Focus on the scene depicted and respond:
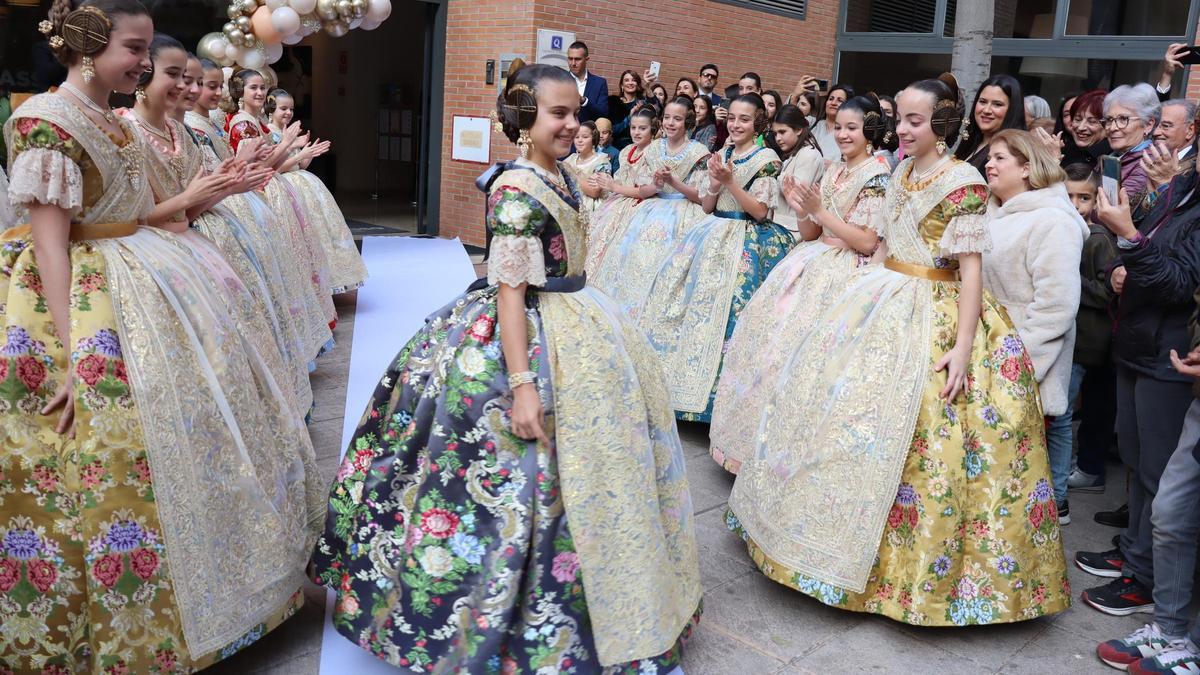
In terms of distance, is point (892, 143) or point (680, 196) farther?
point (680, 196)

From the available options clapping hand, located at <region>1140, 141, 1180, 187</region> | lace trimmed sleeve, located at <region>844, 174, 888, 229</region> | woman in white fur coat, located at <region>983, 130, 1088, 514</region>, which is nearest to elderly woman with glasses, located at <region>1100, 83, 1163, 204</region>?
woman in white fur coat, located at <region>983, 130, 1088, 514</region>

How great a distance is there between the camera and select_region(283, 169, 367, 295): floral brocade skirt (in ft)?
21.7

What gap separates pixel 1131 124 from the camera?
4566 millimetres

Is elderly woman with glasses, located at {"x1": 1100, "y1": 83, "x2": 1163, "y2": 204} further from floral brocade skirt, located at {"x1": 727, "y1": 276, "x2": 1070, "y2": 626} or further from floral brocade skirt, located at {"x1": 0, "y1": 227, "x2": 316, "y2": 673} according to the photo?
floral brocade skirt, located at {"x1": 0, "y1": 227, "x2": 316, "y2": 673}

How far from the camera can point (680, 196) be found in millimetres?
5664

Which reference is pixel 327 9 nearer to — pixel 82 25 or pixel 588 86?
pixel 588 86

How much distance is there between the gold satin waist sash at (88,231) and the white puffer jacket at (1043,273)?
3160 mm

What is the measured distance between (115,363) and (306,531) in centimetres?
78

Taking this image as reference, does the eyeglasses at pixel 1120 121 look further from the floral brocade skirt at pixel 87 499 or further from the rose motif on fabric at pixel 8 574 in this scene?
the rose motif on fabric at pixel 8 574

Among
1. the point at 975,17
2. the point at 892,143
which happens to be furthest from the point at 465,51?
the point at 892,143

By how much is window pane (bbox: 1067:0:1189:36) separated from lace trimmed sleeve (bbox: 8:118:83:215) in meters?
10.0

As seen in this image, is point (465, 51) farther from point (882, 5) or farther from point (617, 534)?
point (617, 534)

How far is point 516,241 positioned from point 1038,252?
2310mm

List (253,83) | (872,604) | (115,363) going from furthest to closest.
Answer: (253,83), (872,604), (115,363)
